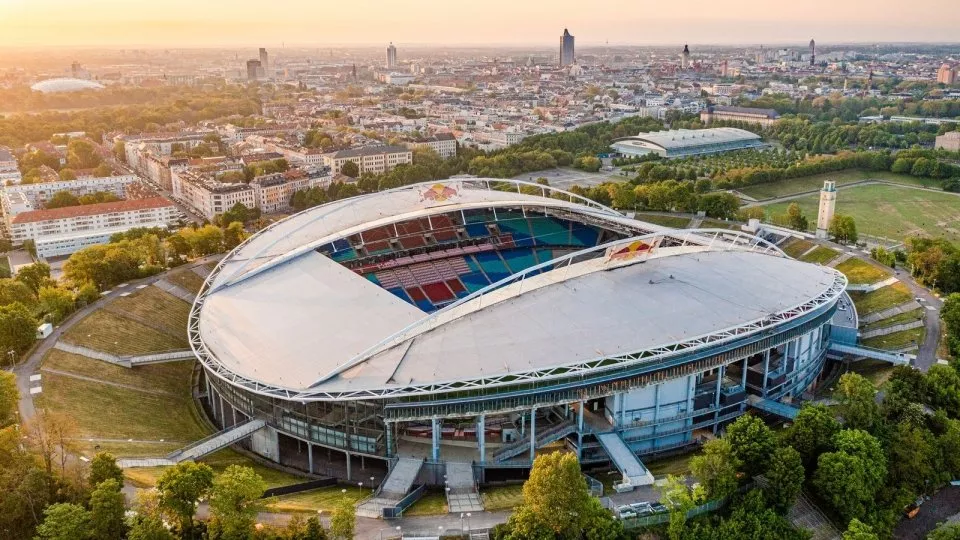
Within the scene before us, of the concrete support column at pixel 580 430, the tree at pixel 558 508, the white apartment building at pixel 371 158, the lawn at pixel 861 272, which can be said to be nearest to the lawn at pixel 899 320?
the lawn at pixel 861 272

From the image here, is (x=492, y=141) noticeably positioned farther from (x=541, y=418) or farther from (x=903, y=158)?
(x=541, y=418)

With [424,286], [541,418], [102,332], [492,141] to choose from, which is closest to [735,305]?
[541,418]

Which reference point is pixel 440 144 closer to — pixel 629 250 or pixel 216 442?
pixel 629 250

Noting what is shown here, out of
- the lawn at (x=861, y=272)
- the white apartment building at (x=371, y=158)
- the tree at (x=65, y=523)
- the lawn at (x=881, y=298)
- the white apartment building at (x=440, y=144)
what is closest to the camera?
the tree at (x=65, y=523)

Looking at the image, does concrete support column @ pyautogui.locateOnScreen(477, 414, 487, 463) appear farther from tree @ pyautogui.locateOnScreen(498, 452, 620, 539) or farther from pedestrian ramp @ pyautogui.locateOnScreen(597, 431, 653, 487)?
tree @ pyautogui.locateOnScreen(498, 452, 620, 539)

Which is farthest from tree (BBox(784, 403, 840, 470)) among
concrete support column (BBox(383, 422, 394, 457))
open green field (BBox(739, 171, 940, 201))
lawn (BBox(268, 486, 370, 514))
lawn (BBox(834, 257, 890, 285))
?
open green field (BBox(739, 171, 940, 201))

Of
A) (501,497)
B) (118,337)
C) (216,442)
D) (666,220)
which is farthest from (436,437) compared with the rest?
(666,220)

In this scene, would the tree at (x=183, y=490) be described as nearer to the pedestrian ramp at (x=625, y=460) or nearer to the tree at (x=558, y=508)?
the tree at (x=558, y=508)
